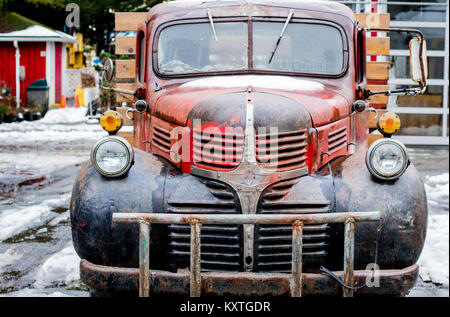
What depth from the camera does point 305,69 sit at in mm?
4855

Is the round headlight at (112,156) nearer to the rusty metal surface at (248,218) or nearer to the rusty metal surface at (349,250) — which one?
the rusty metal surface at (248,218)

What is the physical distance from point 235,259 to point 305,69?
179 cm

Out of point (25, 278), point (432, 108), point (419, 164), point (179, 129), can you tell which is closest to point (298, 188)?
point (179, 129)

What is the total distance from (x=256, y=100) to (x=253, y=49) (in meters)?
1.15

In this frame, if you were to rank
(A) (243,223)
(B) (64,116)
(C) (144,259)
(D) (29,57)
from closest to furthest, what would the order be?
(A) (243,223) < (C) (144,259) < (B) (64,116) < (D) (29,57)

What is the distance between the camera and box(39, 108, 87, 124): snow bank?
21941mm

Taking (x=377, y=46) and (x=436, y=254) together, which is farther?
(x=377, y=46)

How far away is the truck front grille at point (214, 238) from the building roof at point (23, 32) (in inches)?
937

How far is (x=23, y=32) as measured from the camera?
26312 mm

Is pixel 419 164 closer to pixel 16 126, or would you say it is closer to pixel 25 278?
pixel 25 278

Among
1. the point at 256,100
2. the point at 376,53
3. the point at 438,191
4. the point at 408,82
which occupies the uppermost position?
the point at 376,53

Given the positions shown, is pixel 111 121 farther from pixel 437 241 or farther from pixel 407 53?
pixel 407 53

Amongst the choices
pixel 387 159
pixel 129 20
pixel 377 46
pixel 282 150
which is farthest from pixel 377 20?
pixel 282 150

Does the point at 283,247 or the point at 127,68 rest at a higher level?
the point at 127,68
